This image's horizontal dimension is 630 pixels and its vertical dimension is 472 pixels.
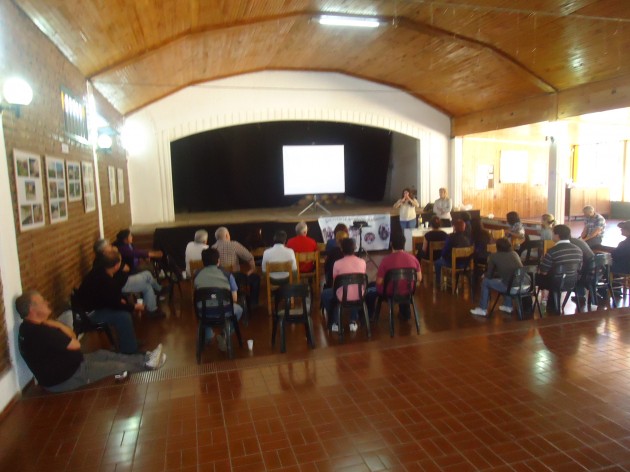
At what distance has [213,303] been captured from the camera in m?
4.59

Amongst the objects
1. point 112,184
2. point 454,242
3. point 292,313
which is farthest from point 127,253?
point 454,242

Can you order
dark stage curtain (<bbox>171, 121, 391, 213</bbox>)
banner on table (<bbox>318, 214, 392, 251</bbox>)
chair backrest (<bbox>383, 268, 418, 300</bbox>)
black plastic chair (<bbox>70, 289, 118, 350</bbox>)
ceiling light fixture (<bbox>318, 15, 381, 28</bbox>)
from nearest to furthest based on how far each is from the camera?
black plastic chair (<bbox>70, 289, 118, 350</bbox>), chair backrest (<bbox>383, 268, 418, 300</bbox>), ceiling light fixture (<bbox>318, 15, 381, 28</bbox>), banner on table (<bbox>318, 214, 392, 251</bbox>), dark stage curtain (<bbox>171, 121, 391, 213</bbox>)

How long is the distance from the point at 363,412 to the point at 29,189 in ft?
10.8

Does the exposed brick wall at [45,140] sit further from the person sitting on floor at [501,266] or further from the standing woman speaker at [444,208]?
→ the standing woman speaker at [444,208]

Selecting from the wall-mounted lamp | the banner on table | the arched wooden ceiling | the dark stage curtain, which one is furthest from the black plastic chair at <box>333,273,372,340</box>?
the dark stage curtain

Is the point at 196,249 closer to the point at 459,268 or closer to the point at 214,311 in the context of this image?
the point at 214,311

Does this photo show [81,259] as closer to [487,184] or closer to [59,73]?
[59,73]

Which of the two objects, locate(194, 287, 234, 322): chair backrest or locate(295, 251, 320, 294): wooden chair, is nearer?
locate(194, 287, 234, 322): chair backrest

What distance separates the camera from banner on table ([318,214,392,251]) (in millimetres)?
10055

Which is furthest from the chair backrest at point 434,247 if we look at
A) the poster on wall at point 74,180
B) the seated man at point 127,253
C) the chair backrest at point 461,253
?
the poster on wall at point 74,180

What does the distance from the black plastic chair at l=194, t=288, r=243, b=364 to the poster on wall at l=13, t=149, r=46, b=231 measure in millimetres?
1519

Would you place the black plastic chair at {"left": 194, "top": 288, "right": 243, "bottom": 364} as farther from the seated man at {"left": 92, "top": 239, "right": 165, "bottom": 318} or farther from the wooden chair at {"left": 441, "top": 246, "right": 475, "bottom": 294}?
the wooden chair at {"left": 441, "top": 246, "right": 475, "bottom": 294}

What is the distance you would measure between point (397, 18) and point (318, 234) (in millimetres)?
4593

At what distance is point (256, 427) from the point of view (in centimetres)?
314
